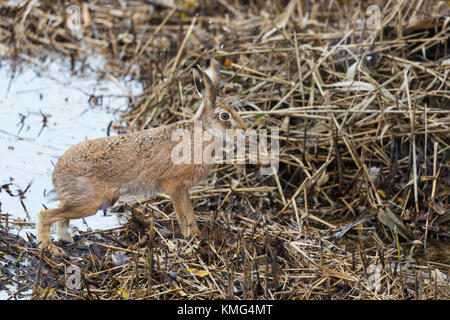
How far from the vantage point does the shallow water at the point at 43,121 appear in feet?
17.6

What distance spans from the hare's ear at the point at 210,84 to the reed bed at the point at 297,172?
0.92 m

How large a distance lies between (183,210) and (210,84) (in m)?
0.99

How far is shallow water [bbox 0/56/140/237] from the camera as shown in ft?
17.6

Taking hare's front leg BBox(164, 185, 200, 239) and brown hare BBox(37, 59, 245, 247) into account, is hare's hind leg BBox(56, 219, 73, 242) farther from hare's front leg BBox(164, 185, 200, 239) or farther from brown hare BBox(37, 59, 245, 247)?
hare's front leg BBox(164, 185, 200, 239)

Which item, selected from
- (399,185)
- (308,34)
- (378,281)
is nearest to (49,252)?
(378,281)

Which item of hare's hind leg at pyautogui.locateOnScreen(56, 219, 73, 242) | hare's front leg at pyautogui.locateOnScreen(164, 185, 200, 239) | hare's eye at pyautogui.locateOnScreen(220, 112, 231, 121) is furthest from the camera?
hare's eye at pyautogui.locateOnScreen(220, 112, 231, 121)

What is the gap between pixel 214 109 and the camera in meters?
5.00

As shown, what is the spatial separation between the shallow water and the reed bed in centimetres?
22

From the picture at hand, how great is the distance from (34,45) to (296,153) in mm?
4499

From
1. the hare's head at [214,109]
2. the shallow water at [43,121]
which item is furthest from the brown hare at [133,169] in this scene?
the shallow water at [43,121]

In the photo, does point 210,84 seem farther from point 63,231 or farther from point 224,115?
point 63,231

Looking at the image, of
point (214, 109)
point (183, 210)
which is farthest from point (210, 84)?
point (183, 210)

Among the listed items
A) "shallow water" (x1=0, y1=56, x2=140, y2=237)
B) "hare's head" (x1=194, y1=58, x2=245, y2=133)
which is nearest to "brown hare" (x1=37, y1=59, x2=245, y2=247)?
"hare's head" (x1=194, y1=58, x2=245, y2=133)

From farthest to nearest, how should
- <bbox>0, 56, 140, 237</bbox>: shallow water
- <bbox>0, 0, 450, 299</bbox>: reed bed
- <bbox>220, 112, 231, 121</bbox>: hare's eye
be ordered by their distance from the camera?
1. <bbox>0, 56, 140, 237</bbox>: shallow water
2. <bbox>220, 112, 231, 121</bbox>: hare's eye
3. <bbox>0, 0, 450, 299</bbox>: reed bed
